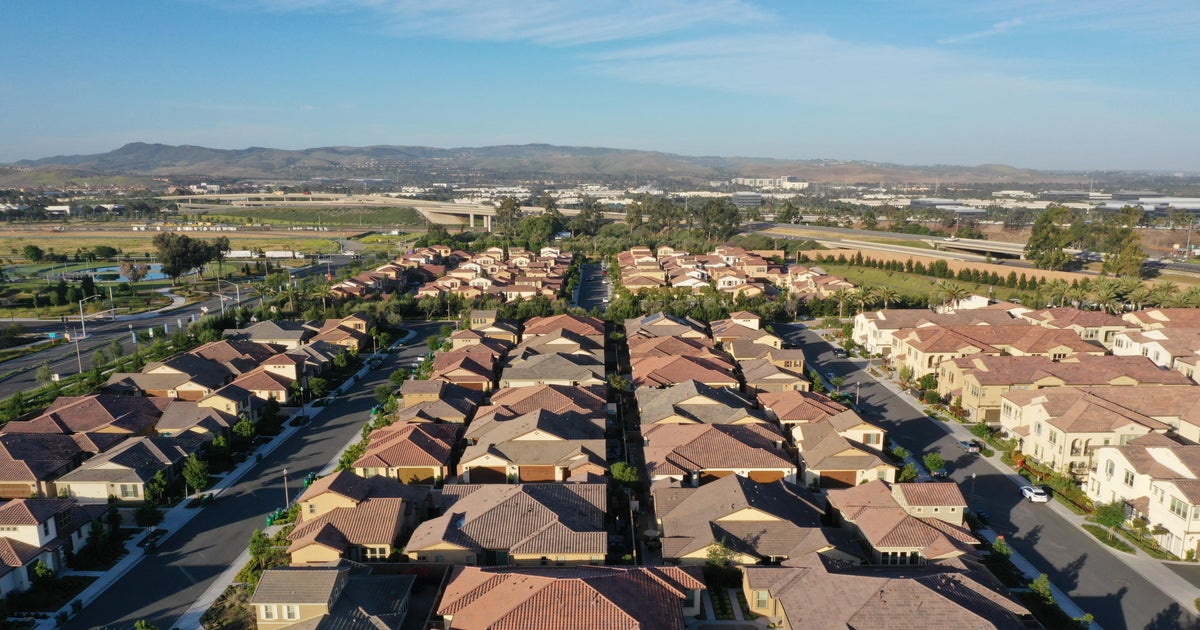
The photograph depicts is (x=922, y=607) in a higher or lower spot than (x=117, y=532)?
higher

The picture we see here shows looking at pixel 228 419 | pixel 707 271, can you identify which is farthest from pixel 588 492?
pixel 707 271

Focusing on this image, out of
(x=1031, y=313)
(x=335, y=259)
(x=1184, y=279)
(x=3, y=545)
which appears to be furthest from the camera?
(x=335, y=259)

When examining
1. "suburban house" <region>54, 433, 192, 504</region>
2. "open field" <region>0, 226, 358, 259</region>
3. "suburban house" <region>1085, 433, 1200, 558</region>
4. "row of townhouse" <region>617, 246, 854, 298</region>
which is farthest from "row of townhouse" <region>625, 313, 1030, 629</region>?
"open field" <region>0, 226, 358, 259</region>

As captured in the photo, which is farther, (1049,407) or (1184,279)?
(1184,279)

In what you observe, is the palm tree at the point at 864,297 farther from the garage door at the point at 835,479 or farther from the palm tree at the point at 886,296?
the garage door at the point at 835,479

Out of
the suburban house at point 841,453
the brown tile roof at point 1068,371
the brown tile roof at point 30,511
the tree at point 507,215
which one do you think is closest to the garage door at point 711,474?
→ the suburban house at point 841,453

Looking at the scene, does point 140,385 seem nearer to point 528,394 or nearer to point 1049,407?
point 528,394
